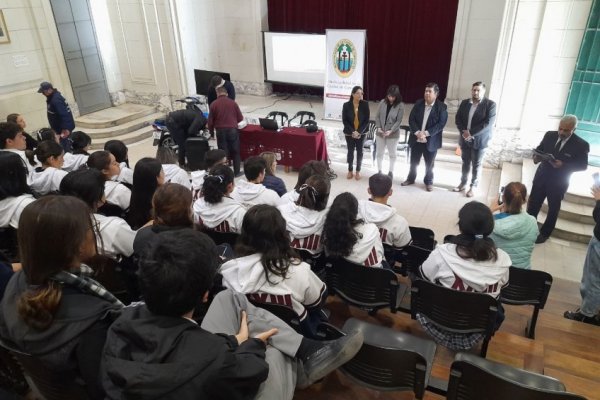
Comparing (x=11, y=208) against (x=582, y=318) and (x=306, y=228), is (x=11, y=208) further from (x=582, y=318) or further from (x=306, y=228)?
(x=582, y=318)

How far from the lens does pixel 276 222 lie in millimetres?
2004

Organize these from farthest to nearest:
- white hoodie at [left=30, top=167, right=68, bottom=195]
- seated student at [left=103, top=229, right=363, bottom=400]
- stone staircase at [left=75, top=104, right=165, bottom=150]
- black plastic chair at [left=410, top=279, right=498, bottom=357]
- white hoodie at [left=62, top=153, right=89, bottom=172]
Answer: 1. stone staircase at [left=75, top=104, right=165, bottom=150]
2. white hoodie at [left=62, top=153, right=89, bottom=172]
3. white hoodie at [left=30, top=167, right=68, bottom=195]
4. black plastic chair at [left=410, top=279, right=498, bottom=357]
5. seated student at [left=103, top=229, right=363, bottom=400]

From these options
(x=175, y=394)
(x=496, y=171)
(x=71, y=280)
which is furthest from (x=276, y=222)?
(x=496, y=171)

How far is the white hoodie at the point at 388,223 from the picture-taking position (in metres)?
2.91

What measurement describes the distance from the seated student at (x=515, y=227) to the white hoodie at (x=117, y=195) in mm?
2749

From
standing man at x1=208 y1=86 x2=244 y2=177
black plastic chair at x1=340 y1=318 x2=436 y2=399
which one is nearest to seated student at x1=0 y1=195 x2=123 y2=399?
black plastic chair at x1=340 y1=318 x2=436 y2=399

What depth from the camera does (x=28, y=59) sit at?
24.3ft

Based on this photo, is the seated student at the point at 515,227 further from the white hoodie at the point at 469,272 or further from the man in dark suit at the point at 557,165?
the man in dark suit at the point at 557,165

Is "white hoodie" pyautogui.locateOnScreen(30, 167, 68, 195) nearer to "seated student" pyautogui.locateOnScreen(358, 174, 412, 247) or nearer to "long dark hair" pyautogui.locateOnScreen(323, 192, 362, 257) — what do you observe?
"long dark hair" pyautogui.locateOnScreen(323, 192, 362, 257)

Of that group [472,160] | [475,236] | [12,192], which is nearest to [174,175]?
[12,192]

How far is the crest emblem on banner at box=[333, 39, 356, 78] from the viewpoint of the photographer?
7.11m

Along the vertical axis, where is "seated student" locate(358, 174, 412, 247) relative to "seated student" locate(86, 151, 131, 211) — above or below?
below

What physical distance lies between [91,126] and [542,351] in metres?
8.18

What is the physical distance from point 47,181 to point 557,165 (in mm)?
4649
